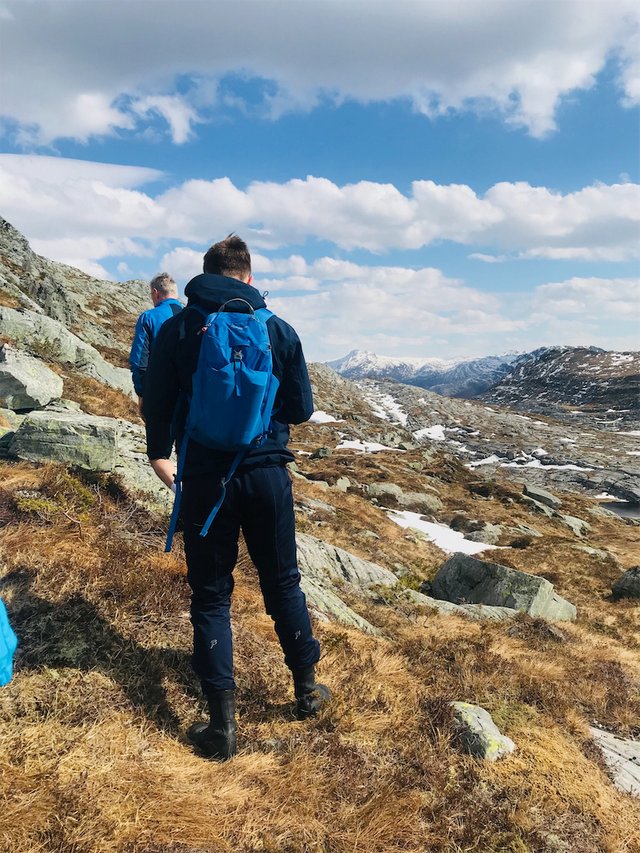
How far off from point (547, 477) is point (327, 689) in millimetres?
69427

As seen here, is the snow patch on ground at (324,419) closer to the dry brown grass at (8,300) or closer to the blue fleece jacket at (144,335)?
the dry brown grass at (8,300)

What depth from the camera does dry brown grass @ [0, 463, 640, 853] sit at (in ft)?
8.80

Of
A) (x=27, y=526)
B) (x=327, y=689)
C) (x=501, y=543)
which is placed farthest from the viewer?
(x=501, y=543)

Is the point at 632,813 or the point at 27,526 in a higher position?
the point at 27,526

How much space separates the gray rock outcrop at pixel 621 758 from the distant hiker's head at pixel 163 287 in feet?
23.9

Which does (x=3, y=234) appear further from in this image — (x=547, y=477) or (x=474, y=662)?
(x=547, y=477)

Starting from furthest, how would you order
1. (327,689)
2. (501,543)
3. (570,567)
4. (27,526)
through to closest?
(501,543)
(570,567)
(27,526)
(327,689)

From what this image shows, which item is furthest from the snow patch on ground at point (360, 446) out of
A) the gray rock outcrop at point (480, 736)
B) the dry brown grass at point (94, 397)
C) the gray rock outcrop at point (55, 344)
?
the gray rock outcrop at point (480, 736)

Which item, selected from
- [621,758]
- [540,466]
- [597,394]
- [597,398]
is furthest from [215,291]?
[597,394]

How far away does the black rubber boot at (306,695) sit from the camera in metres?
3.79

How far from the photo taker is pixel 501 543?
21.7 m

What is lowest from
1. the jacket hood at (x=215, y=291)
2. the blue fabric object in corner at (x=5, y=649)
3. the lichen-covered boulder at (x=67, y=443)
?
the blue fabric object in corner at (x=5, y=649)

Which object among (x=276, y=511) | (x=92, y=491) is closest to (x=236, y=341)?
(x=276, y=511)

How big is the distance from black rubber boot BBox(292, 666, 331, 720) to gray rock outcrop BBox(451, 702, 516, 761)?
1.19m
